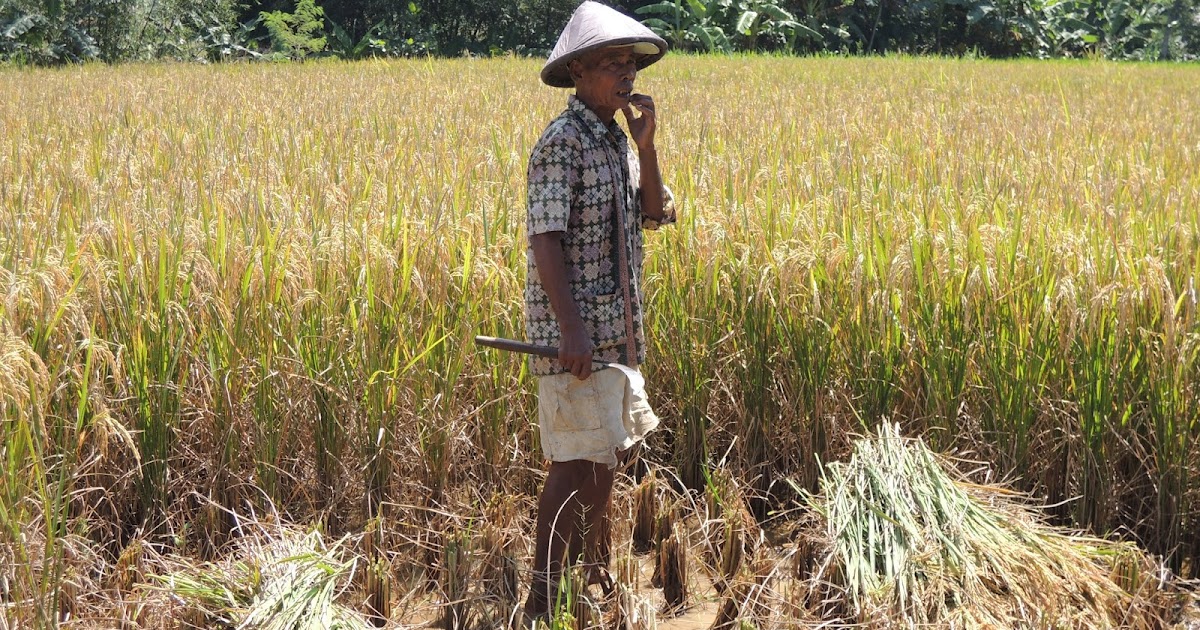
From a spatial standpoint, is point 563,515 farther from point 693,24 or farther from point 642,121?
point 693,24

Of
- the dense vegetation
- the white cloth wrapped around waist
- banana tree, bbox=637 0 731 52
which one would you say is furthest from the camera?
banana tree, bbox=637 0 731 52

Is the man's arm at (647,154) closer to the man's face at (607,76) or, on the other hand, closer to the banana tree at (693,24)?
the man's face at (607,76)

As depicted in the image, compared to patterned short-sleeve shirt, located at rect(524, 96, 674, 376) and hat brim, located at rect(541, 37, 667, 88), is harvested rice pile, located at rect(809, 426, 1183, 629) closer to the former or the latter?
patterned short-sleeve shirt, located at rect(524, 96, 674, 376)

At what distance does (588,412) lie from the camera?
7.27 ft

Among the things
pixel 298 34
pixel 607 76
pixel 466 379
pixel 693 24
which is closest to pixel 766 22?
pixel 693 24

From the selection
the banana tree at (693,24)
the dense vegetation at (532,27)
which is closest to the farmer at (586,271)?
the dense vegetation at (532,27)

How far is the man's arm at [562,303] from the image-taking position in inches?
82.4

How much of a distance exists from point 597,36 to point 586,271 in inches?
17.1

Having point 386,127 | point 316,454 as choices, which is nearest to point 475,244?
point 316,454

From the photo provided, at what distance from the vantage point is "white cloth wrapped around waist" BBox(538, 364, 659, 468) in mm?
2213

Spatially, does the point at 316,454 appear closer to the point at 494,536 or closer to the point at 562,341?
the point at 494,536

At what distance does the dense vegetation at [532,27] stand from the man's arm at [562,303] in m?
15.1

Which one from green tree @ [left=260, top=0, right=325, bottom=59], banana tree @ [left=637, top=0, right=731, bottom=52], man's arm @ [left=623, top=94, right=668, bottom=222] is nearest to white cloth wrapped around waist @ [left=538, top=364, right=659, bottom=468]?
man's arm @ [left=623, top=94, right=668, bottom=222]

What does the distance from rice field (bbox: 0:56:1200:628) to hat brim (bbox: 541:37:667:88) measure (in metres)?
0.69
